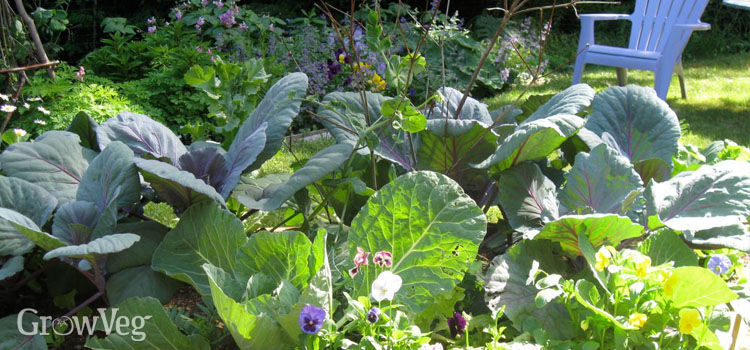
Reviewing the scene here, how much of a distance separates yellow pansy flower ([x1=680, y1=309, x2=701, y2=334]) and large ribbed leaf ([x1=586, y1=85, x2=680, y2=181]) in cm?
72

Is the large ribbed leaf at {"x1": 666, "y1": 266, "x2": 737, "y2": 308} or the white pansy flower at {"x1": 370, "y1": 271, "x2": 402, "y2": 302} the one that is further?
the large ribbed leaf at {"x1": 666, "y1": 266, "x2": 737, "y2": 308}

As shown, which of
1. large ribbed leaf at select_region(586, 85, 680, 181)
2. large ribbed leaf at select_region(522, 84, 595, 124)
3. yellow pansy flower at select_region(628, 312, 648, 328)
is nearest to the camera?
yellow pansy flower at select_region(628, 312, 648, 328)

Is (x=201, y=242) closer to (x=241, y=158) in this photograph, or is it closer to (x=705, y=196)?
(x=241, y=158)

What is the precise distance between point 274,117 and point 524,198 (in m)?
0.67

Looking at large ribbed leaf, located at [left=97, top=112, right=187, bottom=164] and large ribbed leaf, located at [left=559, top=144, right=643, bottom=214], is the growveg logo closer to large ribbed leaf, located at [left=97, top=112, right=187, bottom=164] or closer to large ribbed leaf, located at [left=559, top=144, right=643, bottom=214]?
large ribbed leaf, located at [left=97, top=112, right=187, bottom=164]

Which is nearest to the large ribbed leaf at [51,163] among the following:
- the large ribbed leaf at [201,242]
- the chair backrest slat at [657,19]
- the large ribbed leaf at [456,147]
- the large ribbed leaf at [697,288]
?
the large ribbed leaf at [201,242]

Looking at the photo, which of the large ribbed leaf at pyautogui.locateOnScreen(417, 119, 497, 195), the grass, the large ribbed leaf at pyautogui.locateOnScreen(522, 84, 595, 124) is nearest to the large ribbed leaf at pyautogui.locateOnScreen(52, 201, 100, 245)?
the large ribbed leaf at pyautogui.locateOnScreen(417, 119, 497, 195)

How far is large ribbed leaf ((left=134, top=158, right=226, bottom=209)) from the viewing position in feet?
4.33

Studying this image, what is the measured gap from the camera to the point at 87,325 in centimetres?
146

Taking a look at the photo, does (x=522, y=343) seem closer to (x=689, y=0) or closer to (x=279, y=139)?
(x=279, y=139)

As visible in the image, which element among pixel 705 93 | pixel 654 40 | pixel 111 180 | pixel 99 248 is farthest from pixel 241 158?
pixel 705 93

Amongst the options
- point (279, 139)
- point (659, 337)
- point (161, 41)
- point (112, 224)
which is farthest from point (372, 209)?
point (161, 41)

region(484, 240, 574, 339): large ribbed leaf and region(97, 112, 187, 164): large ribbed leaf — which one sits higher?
region(97, 112, 187, 164): large ribbed leaf

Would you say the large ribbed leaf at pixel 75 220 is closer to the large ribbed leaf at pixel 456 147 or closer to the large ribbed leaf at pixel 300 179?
the large ribbed leaf at pixel 300 179
